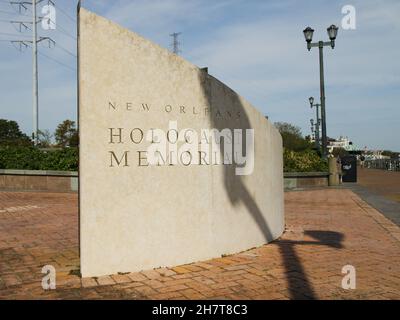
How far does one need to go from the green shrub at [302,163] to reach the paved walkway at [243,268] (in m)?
9.79

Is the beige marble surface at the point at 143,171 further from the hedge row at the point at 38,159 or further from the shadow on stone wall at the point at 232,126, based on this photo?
the hedge row at the point at 38,159

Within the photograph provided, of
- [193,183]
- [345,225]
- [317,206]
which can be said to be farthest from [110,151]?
[317,206]

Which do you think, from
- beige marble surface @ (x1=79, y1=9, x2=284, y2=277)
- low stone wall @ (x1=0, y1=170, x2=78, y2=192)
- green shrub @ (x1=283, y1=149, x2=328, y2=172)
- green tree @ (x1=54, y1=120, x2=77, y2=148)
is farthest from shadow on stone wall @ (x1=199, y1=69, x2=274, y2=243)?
green tree @ (x1=54, y1=120, x2=77, y2=148)

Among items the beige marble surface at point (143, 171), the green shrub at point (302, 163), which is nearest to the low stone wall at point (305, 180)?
the green shrub at point (302, 163)

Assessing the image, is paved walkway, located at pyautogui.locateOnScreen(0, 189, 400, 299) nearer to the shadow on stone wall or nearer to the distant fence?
the shadow on stone wall

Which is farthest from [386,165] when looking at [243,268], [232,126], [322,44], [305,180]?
[243,268]

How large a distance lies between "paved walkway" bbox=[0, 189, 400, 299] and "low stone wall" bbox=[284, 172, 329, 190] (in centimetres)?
828

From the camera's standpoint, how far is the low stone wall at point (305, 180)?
16.9 m

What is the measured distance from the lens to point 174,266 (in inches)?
194

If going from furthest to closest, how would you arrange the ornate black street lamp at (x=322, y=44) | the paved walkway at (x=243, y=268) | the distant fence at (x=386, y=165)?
1. the distant fence at (x=386, y=165)
2. the ornate black street lamp at (x=322, y=44)
3. the paved walkway at (x=243, y=268)

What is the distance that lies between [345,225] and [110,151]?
5.62 metres

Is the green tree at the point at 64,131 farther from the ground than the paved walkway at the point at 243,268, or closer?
farther from the ground

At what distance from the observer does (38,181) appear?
1422cm
